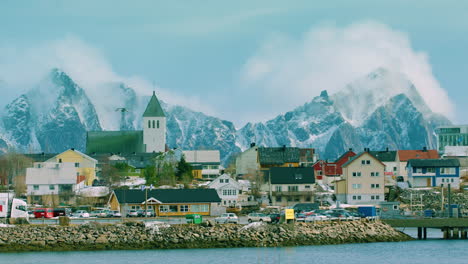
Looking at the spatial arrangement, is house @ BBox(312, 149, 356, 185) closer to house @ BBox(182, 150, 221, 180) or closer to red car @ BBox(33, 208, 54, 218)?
house @ BBox(182, 150, 221, 180)

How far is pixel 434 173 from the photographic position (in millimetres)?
114875

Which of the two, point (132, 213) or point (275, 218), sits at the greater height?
point (132, 213)

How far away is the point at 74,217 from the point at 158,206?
998 centimetres

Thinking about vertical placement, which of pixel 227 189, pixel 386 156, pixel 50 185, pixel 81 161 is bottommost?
pixel 227 189

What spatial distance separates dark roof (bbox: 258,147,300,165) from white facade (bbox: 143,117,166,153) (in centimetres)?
4751

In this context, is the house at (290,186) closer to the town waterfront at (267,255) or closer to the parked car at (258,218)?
the parked car at (258,218)

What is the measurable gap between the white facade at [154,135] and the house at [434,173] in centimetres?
7374

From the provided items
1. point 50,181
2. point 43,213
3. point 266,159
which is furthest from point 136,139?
point 43,213

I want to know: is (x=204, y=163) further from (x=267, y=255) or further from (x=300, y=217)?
(x=267, y=255)

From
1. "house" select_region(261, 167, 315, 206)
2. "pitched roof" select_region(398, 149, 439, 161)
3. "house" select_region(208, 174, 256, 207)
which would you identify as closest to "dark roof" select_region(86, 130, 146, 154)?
"pitched roof" select_region(398, 149, 439, 161)

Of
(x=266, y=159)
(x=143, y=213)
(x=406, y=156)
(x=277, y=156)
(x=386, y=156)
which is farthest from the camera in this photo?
(x=406, y=156)

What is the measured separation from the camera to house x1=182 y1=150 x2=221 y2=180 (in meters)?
144

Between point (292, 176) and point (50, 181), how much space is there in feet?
87.8

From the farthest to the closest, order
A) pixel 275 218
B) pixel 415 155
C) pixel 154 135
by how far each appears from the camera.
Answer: pixel 154 135
pixel 415 155
pixel 275 218
